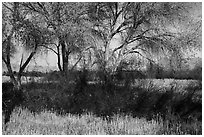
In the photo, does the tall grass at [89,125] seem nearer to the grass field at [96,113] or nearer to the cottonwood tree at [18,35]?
the grass field at [96,113]

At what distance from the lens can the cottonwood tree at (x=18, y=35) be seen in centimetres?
536

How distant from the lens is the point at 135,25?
9.15m

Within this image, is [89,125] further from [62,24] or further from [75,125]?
[62,24]

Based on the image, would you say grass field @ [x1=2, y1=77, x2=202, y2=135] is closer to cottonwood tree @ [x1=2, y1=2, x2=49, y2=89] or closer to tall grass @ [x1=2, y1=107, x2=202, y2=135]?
tall grass @ [x1=2, y1=107, x2=202, y2=135]

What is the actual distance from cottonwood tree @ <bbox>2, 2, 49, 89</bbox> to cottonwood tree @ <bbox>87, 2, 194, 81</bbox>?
2.07 metres

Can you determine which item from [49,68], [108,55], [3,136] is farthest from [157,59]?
[3,136]

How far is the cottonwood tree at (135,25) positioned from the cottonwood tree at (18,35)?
2.07 metres

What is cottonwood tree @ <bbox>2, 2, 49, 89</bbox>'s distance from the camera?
536cm

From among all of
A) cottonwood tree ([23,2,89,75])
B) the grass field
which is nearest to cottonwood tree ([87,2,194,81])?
cottonwood tree ([23,2,89,75])

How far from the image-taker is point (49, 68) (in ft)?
20.3

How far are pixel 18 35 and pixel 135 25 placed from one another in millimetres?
4498

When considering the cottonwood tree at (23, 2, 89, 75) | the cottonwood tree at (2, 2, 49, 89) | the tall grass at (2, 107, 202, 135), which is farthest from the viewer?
the cottonwood tree at (23, 2, 89, 75)

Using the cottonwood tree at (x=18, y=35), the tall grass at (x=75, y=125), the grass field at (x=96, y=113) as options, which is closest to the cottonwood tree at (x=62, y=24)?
the cottonwood tree at (x=18, y=35)

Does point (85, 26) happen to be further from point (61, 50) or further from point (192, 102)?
point (192, 102)
